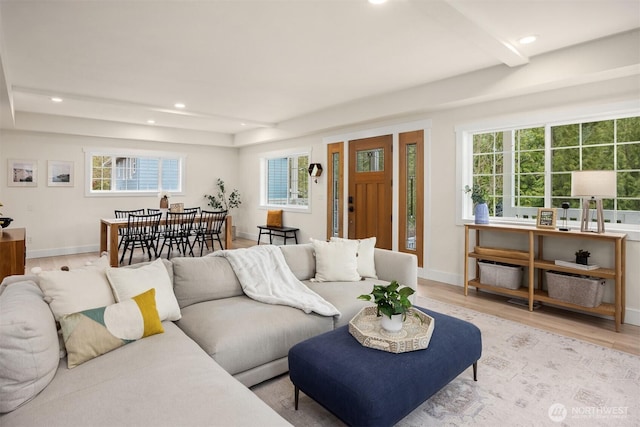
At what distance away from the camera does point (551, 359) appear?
8.82ft

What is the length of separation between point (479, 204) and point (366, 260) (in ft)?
5.98

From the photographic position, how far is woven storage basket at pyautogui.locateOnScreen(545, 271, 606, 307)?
3.39 meters

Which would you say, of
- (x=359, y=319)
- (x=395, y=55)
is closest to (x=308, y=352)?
(x=359, y=319)

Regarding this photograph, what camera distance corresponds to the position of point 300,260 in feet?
11.0

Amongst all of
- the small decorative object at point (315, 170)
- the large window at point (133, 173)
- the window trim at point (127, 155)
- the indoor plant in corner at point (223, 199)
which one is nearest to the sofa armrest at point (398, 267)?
the small decorative object at point (315, 170)

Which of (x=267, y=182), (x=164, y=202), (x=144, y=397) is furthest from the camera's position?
(x=267, y=182)

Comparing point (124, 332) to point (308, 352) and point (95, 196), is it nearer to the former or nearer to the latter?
point (308, 352)

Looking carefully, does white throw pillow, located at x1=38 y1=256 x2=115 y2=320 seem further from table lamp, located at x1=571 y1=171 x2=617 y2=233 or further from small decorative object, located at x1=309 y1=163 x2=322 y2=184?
small decorative object, located at x1=309 y1=163 x2=322 y2=184

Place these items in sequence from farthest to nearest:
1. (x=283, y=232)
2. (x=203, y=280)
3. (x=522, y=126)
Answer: (x=283, y=232) → (x=522, y=126) → (x=203, y=280)

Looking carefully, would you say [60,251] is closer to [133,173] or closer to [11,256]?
[133,173]

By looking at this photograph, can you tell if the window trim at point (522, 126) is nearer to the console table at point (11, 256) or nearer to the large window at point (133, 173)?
the console table at point (11, 256)

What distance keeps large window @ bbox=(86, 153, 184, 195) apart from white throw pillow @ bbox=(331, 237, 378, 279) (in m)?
5.86

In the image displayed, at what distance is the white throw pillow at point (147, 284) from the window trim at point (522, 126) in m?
3.74

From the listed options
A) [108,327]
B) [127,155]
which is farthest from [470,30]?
[127,155]
